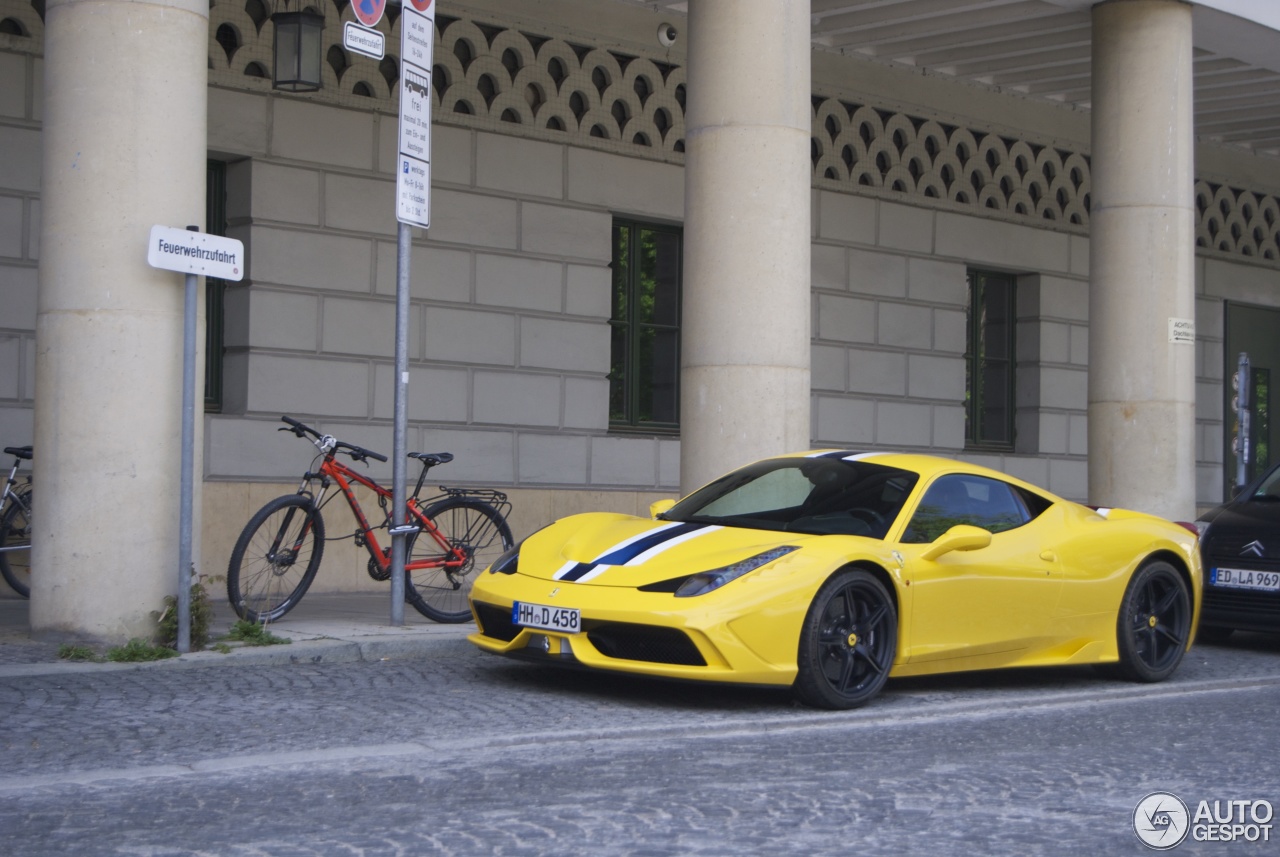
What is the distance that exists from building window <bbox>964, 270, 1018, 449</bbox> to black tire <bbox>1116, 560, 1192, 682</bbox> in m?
9.29

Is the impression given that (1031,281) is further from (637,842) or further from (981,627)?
(637,842)

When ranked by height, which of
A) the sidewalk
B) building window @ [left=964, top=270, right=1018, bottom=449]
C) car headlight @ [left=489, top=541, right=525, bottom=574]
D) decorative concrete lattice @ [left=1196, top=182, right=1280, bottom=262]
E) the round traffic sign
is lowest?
the sidewalk

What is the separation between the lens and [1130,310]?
14.2 metres

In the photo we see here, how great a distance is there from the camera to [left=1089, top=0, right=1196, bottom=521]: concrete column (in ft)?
46.2

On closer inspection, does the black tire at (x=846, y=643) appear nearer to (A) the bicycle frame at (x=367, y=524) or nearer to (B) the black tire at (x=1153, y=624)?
(B) the black tire at (x=1153, y=624)

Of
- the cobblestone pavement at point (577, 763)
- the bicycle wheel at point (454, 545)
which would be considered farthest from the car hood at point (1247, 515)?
the bicycle wheel at point (454, 545)

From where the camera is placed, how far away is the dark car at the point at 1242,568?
35.2 ft

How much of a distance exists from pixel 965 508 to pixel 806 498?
0.87 metres

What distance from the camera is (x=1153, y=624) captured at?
9281 millimetres

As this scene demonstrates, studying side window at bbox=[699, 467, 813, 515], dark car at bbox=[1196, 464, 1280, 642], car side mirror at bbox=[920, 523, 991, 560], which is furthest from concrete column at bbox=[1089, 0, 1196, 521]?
car side mirror at bbox=[920, 523, 991, 560]

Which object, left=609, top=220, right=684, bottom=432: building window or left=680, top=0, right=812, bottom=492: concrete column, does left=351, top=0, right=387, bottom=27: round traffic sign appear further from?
left=609, top=220, right=684, bottom=432: building window

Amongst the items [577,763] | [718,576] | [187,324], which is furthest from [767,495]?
[187,324]

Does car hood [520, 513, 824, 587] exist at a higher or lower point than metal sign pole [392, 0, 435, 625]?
lower

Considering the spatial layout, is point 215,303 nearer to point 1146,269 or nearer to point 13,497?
point 13,497
